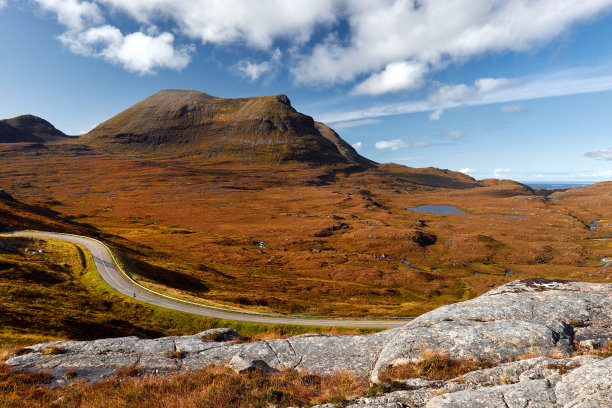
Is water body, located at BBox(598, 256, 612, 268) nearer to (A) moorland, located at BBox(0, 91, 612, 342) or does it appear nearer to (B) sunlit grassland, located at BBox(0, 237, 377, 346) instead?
(A) moorland, located at BBox(0, 91, 612, 342)

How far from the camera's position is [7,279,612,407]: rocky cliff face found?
895 cm

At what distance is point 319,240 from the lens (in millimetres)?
128375

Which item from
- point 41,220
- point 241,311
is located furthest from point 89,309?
point 41,220

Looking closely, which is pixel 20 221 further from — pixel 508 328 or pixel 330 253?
pixel 508 328

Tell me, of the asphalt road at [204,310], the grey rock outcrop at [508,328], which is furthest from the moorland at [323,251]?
the grey rock outcrop at [508,328]

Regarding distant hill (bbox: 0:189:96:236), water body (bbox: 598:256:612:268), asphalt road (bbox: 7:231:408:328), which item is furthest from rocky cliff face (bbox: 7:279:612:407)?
water body (bbox: 598:256:612:268)

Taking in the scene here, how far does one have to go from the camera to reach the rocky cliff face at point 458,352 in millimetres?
8945

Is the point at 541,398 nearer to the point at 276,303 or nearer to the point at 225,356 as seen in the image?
the point at 225,356

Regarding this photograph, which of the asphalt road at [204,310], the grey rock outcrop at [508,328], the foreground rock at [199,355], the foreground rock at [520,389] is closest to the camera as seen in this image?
the foreground rock at [520,389]

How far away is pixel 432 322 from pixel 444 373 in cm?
550

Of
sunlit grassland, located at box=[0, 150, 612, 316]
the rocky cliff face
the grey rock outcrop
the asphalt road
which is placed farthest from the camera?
sunlit grassland, located at box=[0, 150, 612, 316]

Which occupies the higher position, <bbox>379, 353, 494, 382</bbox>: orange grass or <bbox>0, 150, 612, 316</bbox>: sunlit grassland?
<bbox>379, 353, 494, 382</bbox>: orange grass

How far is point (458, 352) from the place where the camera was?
1328 centimetres

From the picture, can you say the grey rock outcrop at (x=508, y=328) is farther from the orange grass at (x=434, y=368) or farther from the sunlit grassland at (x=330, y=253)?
the sunlit grassland at (x=330, y=253)
